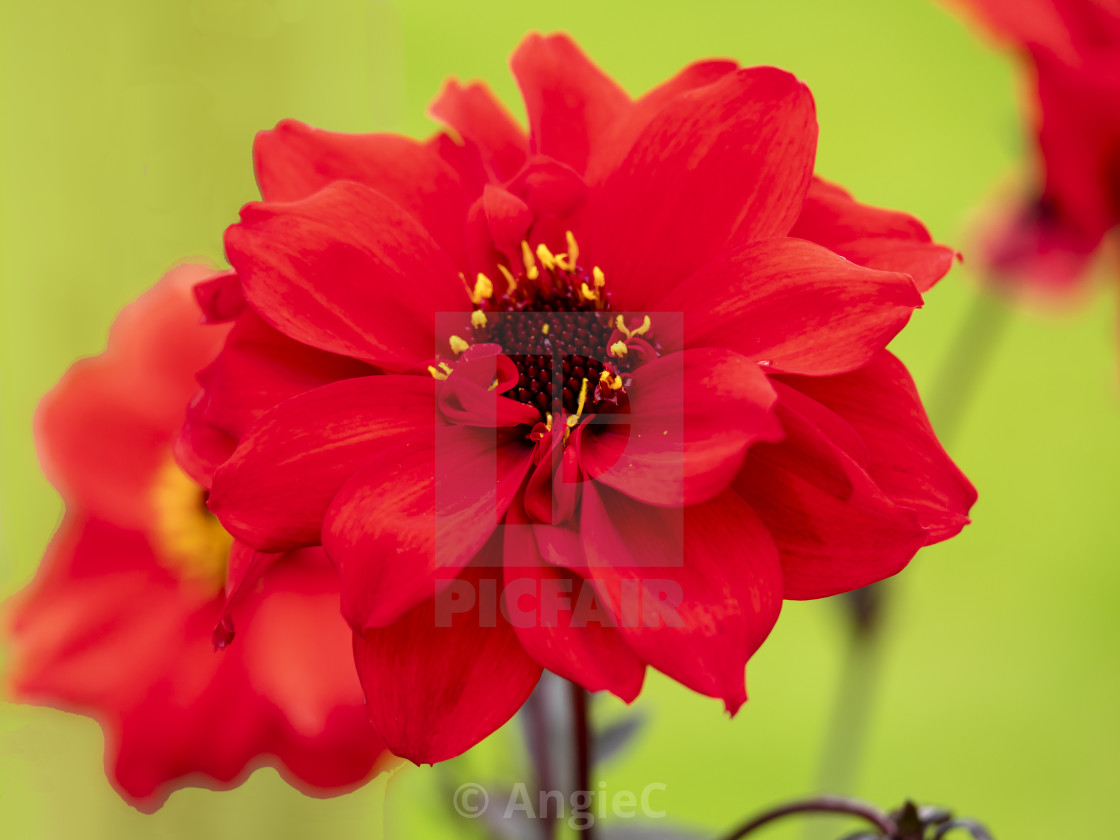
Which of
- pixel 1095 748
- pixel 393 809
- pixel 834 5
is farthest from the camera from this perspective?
pixel 834 5

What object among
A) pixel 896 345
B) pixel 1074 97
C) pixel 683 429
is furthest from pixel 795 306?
pixel 896 345

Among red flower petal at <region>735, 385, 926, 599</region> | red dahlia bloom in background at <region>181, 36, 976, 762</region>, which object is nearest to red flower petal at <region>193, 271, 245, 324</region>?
red dahlia bloom in background at <region>181, 36, 976, 762</region>

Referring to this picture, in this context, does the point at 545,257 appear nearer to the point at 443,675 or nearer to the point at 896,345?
the point at 443,675

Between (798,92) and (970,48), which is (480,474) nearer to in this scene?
(798,92)

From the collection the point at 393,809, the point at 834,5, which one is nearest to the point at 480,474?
the point at 393,809

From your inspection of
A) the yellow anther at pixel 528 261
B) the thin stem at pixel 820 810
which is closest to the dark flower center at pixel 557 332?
the yellow anther at pixel 528 261

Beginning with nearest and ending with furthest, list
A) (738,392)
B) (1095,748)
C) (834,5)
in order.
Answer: (738,392) < (1095,748) < (834,5)
